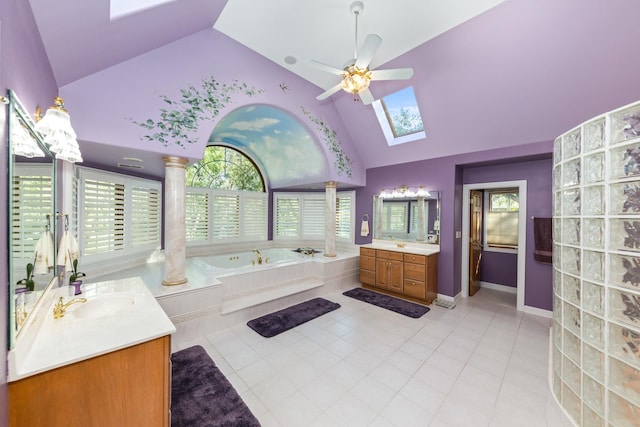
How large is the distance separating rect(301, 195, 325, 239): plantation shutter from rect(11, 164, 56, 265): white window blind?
4.91 m

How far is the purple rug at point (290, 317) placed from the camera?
10.6 ft

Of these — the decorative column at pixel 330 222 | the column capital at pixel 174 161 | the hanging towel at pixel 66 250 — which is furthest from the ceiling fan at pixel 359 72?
the hanging towel at pixel 66 250

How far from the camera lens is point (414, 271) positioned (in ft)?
14.0

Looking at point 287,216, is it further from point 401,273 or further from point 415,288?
point 415,288

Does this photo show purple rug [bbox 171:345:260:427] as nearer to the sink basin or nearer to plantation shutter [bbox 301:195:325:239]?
the sink basin

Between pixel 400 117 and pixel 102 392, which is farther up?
pixel 400 117

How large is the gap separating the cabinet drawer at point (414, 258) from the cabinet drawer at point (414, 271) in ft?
0.23

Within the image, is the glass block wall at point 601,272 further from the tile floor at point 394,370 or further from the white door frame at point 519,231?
the white door frame at point 519,231

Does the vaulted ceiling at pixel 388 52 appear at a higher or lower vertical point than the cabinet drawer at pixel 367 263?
higher

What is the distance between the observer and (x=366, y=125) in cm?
464

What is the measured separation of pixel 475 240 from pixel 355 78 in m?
4.16

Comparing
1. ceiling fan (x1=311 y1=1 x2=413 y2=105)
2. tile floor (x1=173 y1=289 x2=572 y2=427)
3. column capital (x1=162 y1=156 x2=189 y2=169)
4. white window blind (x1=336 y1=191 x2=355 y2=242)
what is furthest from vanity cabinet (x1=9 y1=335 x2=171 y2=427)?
white window blind (x1=336 y1=191 x2=355 y2=242)

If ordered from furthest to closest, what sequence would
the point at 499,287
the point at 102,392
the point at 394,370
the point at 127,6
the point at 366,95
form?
the point at 499,287 < the point at 366,95 < the point at 394,370 < the point at 127,6 < the point at 102,392

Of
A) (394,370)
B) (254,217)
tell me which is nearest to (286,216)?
(254,217)
